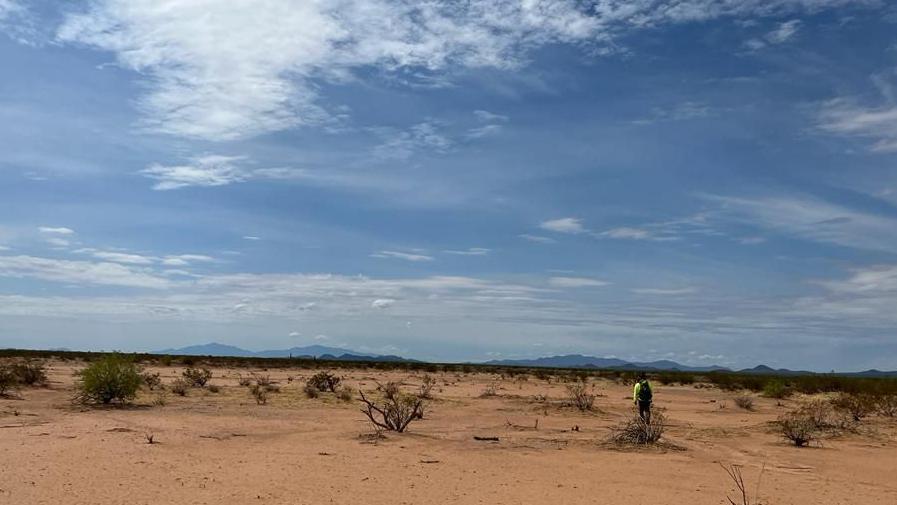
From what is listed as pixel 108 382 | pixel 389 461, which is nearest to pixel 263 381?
pixel 108 382

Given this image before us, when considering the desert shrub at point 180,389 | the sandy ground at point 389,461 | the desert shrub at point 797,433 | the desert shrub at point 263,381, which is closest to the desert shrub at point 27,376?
the desert shrub at point 180,389

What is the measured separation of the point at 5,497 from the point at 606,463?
10.4m

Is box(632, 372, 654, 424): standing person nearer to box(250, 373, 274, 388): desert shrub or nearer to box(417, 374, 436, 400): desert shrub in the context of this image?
box(417, 374, 436, 400): desert shrub

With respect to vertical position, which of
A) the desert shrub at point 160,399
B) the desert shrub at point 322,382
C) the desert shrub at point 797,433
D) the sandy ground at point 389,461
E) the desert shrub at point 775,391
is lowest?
the sandy ground at point 389,461

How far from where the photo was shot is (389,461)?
47.1 ft

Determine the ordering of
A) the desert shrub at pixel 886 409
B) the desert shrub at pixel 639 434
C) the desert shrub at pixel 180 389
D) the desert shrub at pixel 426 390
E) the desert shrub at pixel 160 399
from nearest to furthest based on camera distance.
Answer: the desert shrub at pixel 639 434 → the desert shrub at pixel 160 399 → the desert shrub at pixel 886 409 → the desert shrub at pixel 180 389 → the desert shrub at pixel 426 390

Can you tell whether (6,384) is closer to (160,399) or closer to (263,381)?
(160,399)

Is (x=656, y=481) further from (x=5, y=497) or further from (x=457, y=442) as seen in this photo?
(x=5, y=497)

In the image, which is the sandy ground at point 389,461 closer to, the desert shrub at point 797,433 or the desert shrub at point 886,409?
the desert shrub at point 797,433

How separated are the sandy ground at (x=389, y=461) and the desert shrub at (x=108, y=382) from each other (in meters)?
0.86

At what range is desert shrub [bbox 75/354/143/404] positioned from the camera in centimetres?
2331

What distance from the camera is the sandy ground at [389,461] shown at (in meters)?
11.4

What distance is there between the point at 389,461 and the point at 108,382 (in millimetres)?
13215

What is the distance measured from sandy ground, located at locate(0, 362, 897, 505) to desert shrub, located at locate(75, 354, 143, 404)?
2.83 feet
